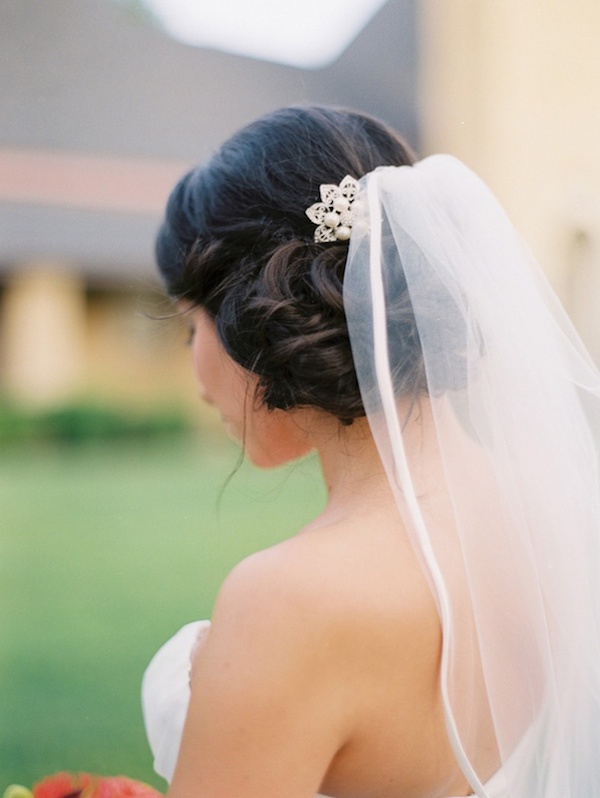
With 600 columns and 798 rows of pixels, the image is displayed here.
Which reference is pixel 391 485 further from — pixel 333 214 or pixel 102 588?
pixel 102 588

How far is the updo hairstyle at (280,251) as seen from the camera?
4.37 feet

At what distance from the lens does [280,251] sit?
1.39 meters

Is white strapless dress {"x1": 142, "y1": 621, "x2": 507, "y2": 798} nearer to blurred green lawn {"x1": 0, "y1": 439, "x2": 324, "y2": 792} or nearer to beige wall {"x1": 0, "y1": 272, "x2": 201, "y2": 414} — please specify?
blurred green lawn {"x1": 0, "y1": 439, "x2": 324, "y2": 792}

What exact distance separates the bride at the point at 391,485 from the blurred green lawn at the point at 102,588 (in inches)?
14.1

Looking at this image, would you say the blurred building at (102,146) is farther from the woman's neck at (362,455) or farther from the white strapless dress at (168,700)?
the woman's neck at (362,455)

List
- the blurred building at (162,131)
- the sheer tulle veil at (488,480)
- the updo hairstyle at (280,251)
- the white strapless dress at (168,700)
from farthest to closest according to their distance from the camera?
1. the blurred building at (162,131)
2. the white strapless dress at (168,700)
3. the updo hairstyle at (280,251)
4. the sheer tulle veil at (488,480)

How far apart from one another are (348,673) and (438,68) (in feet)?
30.2

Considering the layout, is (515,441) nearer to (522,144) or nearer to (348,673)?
(348,673)

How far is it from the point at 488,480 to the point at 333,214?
456 mm

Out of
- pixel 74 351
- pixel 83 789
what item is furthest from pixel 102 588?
pixel 74 351

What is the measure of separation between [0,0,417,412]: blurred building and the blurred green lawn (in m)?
2.26

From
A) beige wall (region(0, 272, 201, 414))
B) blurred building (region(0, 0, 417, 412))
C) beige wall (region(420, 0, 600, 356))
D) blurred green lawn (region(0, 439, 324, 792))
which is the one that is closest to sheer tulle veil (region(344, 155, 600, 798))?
blurred green lawn (region(0, 439, 324, 792))

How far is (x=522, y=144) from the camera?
29.4ft

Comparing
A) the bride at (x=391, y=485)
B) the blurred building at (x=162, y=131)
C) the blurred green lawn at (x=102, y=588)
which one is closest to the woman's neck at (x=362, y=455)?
the bride at (x=391, y=485)
